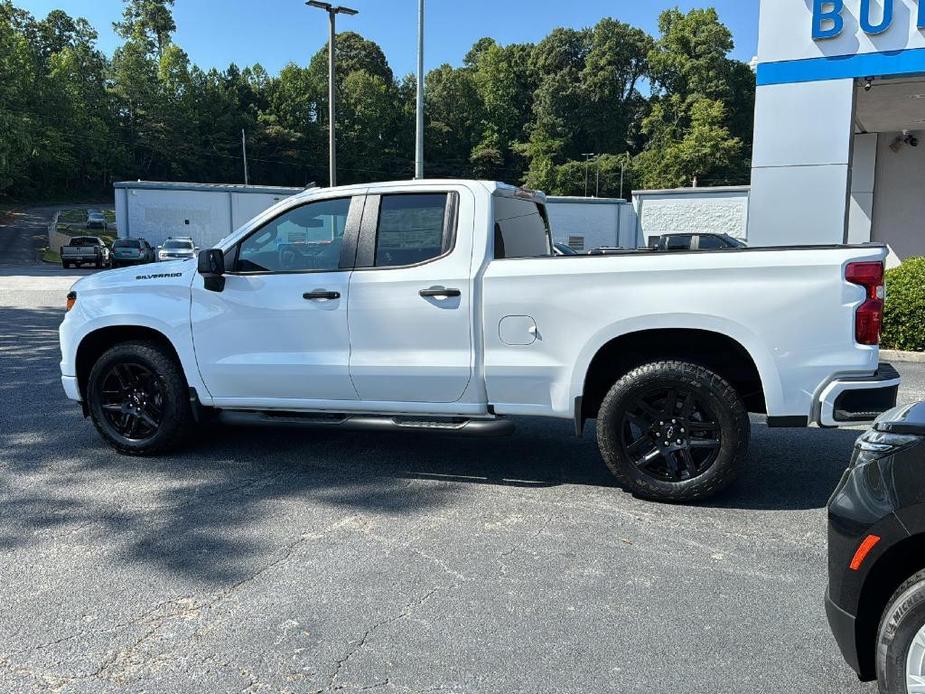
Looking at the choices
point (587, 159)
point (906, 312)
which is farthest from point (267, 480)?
point (587, 159)

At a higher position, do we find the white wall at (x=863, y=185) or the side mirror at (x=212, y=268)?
the white wall at (x=863, y=185)

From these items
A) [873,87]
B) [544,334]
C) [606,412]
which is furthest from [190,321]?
[873,87]

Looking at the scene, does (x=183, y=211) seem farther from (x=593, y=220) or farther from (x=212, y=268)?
(x=212, y=268)

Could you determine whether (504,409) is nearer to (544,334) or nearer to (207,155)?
(544,334)

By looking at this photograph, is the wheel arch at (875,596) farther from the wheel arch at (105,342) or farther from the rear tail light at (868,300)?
the wheel arch at (105,342)

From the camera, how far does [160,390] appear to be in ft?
18.7

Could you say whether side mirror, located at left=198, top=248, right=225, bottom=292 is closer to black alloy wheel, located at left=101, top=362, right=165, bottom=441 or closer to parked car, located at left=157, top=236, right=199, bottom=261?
black alloy wheel, located at left=101, top=362, right=165, bottom=441

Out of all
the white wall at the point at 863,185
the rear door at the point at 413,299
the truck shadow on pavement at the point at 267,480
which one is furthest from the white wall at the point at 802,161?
the rear door at the point at 413,299

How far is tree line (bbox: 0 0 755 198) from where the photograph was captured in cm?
8356

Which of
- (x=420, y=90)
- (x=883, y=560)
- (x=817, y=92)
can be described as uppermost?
(x=420, y=90)

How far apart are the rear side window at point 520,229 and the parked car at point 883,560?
2880 mm

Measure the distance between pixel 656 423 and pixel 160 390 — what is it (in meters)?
3.49

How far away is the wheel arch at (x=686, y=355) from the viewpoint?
474cm

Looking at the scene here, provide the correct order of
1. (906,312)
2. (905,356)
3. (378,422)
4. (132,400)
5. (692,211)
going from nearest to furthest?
(378,422) → (132,400) → (905,356) → (906,312) → (692,211)
